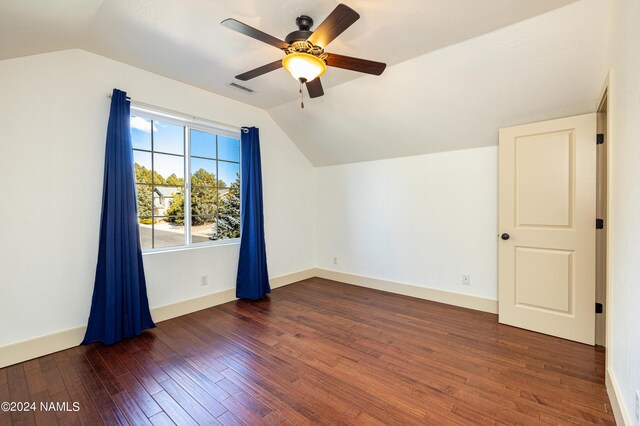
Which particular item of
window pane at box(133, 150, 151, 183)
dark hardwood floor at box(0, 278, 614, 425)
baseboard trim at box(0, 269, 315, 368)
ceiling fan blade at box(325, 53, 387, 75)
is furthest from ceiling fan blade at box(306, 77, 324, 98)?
baseboard trim at box(0, 269, 315, 368)

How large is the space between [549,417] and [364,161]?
3.52m

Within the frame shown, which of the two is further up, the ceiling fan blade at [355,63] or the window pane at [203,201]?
the ceiling fan blade at [355,63]

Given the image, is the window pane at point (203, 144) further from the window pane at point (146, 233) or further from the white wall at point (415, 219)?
the white wall at point (415, 219)

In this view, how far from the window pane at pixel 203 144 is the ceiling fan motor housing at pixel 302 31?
2.03 metres

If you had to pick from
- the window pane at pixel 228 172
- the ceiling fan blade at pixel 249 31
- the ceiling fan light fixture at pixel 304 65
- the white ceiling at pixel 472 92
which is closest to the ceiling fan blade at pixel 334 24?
the ceiling fan light fixture at pixel 304 65

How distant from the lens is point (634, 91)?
4.78 feet

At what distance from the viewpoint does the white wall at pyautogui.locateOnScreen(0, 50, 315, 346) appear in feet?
7.50

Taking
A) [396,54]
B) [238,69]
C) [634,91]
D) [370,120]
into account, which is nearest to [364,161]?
[370,120]

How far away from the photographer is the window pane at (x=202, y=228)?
3.55m

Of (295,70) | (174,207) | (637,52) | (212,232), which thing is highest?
(295,70)

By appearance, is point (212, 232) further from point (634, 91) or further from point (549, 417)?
point (634, 91)

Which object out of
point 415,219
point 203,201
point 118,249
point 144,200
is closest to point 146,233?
point 144,200

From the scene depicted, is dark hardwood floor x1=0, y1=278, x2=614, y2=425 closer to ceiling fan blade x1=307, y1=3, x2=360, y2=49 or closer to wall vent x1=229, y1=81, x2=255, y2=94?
ceiling fan blade x1=307, y1=3, x2=360, y2=49

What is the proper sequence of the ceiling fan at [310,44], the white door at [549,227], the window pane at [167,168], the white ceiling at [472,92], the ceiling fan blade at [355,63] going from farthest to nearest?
1. the window pane at [167,168]
2. the white door at [549,227]
3. the white ceiling at [472,92]
4. the ceiling fan blade at [355,63]
5. the ceiling fan at [310,44]
